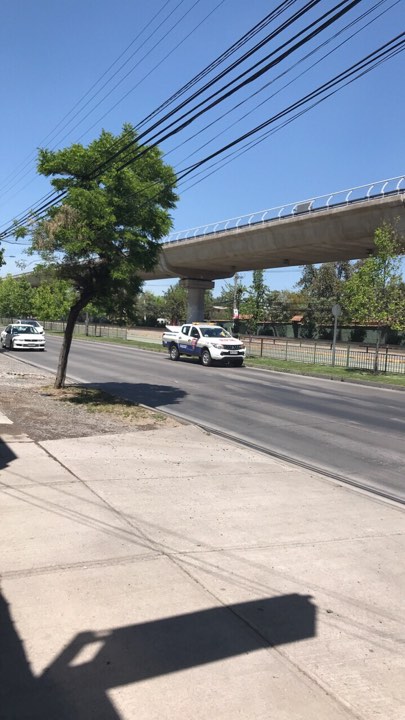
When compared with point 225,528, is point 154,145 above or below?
above

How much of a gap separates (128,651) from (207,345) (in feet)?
77.2

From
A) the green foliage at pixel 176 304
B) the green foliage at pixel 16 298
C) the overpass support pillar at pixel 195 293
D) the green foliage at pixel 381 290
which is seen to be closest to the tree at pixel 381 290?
the green foliage at pixel 381 290

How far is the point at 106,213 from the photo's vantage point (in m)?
11.9

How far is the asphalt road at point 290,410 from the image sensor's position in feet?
29.5

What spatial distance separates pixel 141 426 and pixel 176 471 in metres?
3.23

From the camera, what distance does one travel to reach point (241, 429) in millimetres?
11258

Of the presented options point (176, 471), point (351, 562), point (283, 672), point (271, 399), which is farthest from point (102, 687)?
point (271, 399)

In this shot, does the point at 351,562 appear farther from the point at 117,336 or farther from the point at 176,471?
the point at 117,336

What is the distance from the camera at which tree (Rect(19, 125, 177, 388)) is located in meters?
12.2

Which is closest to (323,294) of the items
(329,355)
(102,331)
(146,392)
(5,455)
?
(102,331)

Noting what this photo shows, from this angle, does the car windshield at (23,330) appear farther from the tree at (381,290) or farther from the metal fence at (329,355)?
the tree at (381,290)

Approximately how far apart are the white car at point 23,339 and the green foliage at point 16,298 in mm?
38446

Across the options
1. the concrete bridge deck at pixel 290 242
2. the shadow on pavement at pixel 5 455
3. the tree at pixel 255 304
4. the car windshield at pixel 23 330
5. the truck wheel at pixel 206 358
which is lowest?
the shadow on pavement at pixel 5 455

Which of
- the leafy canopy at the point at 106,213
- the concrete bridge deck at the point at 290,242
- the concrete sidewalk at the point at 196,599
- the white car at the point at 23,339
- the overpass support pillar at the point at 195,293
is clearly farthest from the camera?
the overpass support pillar at the point at 195,293
